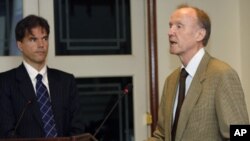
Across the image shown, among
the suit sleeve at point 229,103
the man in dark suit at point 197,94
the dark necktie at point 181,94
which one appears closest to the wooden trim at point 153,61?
the man in dark suit at point 197,94

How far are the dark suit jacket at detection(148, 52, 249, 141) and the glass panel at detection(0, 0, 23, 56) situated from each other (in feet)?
5.15

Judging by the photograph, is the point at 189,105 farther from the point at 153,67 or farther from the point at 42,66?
the point at 153,67

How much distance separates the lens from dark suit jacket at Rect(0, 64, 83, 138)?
96.5 inches

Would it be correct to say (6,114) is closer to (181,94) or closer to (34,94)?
(34,94)

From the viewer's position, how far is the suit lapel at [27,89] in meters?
2.47

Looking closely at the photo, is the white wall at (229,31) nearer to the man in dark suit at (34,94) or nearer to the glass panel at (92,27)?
the glass panel at (92,27)

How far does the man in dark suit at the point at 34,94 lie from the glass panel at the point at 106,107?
665mm

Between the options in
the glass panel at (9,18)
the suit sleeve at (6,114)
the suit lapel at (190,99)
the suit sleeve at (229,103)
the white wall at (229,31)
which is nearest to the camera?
the suit sleeve at (229,103)

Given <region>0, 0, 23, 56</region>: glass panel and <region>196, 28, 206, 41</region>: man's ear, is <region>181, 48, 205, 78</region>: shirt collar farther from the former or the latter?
<region>0, 0, 23, 56</region>: glass panel

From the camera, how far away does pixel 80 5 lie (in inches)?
133

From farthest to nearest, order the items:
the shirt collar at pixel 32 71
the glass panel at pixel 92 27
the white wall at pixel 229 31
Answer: the white wall at pixel 229 31
the glass panel at pixel 92 27
the shirt collar at pixel 32 71

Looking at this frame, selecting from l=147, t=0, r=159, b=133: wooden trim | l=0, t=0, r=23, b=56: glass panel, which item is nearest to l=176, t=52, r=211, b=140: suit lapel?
l=147, t=0, r=159, b=133: wooden trim

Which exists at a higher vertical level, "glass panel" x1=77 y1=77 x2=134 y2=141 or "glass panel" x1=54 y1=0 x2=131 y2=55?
"glass panel" x1=54 y1=0 x2=131 y2=55

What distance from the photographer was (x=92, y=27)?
3406 millimetres
